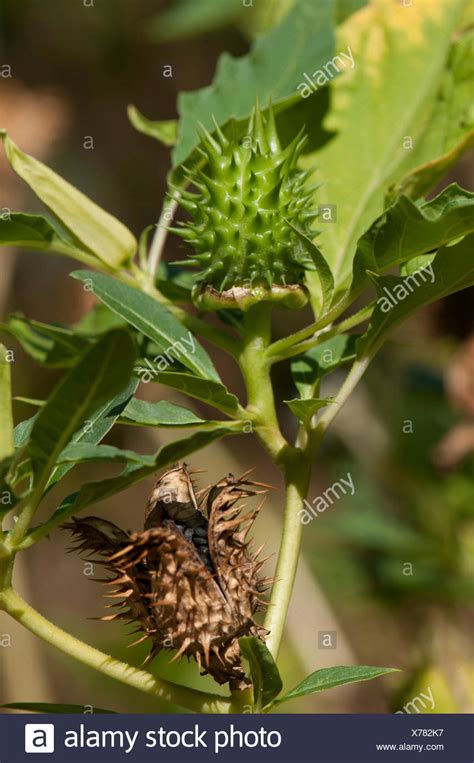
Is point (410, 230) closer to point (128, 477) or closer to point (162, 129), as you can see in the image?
point (128, 477)

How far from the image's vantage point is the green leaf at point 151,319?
0.95 meters

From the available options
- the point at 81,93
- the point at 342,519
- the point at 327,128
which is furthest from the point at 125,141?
the point at 327,128

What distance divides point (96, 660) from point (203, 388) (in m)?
0.28

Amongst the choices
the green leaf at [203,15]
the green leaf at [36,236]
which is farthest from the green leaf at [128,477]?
the green leaf at [203,15]

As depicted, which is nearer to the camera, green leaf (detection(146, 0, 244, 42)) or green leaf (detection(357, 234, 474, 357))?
green leaf (detection(357, 234, 474, 357))

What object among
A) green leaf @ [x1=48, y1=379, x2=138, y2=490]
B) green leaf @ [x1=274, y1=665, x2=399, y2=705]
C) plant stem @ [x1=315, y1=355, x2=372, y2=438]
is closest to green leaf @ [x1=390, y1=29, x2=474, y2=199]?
plant stem @ [x1=315, y1=355, x2=372, y2=438]

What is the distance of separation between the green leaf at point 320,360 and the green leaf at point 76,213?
251 millimetres

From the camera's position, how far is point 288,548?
94cm

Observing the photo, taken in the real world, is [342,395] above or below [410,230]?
below

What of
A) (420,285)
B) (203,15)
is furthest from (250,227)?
(203,15)

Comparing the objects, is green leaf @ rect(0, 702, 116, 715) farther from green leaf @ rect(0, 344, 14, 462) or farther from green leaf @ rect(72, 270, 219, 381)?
green leaf @ rect(72, 270, 219, 381)

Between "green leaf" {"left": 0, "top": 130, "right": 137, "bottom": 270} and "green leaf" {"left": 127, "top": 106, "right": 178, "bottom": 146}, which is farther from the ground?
"green leaf" {"left": 127, "top": 106, "right": 178, "bottom": 146}

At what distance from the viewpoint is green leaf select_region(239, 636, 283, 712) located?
0.80 m

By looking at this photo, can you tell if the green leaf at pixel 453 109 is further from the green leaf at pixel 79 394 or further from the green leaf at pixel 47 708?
the green leaf at pixel 47 708
